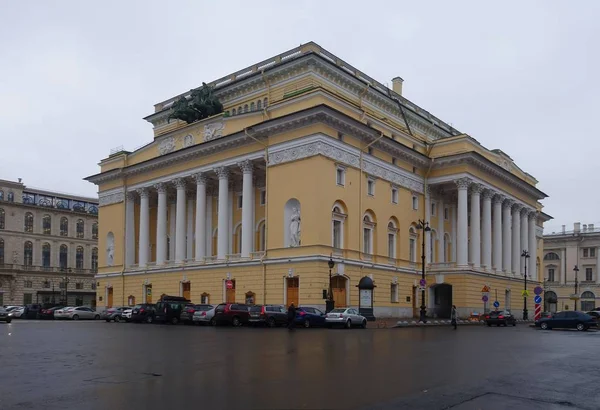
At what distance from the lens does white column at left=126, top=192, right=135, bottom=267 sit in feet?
193

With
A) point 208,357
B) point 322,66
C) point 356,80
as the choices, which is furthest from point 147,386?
point 356,80

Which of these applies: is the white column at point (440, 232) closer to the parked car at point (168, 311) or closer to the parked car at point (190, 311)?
the parked car at point (190, 311)

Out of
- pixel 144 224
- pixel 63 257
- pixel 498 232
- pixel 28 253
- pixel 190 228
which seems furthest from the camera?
pixel 63 257

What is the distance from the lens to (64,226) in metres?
96.8

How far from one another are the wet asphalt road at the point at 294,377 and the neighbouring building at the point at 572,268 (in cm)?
8727

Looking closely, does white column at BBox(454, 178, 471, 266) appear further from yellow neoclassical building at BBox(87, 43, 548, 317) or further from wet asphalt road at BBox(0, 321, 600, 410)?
wet asphalt road at BBox(0, 321, 600, 410)

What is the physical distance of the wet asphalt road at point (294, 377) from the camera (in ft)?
32.5

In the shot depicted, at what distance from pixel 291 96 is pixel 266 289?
45.3ft

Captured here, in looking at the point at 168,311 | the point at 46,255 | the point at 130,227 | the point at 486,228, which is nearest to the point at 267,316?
the point at 168,311

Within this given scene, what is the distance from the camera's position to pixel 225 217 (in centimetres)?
4950

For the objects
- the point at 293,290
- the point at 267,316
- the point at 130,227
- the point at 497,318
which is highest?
the point at 130,227

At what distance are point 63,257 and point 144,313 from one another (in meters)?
58.7

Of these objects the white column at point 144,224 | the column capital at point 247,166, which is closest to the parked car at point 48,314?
the white column at point 144,224

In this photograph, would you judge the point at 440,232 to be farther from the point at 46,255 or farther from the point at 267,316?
the point at 46,255
